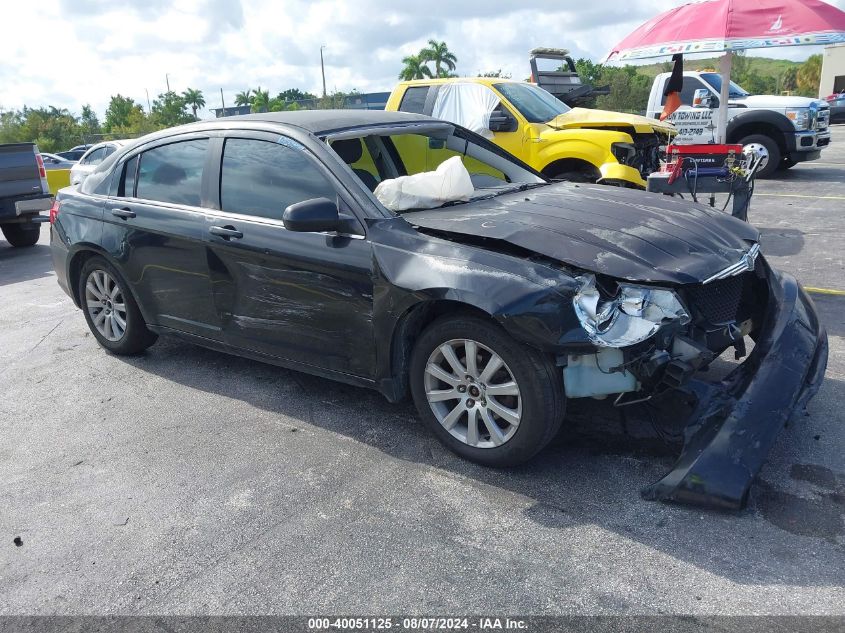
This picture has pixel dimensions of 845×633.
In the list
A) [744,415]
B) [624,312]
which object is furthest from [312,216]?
[744,415]

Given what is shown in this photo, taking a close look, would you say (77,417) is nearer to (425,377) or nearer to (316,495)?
(316,495)

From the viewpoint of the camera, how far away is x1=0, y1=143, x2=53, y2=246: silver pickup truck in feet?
34.6

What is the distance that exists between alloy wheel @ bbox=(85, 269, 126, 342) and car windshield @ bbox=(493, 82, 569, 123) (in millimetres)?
5595

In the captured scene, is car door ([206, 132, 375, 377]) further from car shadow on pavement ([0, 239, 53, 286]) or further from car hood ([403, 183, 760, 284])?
car shadow on pavement ([0, 239, 53, 286])

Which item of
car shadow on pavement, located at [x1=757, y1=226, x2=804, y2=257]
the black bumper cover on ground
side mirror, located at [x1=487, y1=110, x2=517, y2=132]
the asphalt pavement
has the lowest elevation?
the asphalt pavement

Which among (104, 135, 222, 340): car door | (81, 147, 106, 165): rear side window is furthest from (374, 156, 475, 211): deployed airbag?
(81, 147, 106, 165): rear side window

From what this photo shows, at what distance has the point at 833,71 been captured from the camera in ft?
166

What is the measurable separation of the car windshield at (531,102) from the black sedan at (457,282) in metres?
4.21

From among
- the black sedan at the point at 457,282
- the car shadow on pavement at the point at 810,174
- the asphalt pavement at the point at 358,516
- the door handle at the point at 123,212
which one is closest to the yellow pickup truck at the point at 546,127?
the black sedan at the point at 457,282

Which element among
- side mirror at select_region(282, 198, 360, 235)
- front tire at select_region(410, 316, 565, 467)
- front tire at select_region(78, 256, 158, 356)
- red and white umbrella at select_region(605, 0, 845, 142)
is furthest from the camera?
red and white umbrella at select_region(605, 0, 845, 142)

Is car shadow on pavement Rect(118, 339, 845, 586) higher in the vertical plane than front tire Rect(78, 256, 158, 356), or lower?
lower

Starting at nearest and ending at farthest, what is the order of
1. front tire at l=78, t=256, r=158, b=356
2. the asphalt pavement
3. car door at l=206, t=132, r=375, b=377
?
the asphalt pavement < car door at l=206, t=132, r=375, b=377 < front tire at l=78, t=256, r=158, b=356

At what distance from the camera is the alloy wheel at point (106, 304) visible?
5238 mm

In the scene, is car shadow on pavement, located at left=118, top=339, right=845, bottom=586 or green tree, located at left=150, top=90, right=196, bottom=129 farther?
green tree, located at left=150, top=90, right=196, bottom=129
